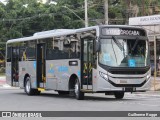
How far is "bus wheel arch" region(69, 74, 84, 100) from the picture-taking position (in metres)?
21.9

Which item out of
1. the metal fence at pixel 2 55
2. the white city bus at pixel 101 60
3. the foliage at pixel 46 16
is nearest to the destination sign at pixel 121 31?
the white city bus at pixel 101 60

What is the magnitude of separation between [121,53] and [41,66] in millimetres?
6693

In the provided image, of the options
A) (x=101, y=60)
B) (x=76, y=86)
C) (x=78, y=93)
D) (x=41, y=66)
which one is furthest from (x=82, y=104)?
(x=41, y=66)

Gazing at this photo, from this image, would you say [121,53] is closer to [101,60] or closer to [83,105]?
[101,60]

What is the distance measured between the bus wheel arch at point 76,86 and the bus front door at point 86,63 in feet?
1.21

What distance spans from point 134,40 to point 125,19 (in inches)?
1880

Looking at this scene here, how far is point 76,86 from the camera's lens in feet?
73.0

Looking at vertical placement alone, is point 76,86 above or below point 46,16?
below

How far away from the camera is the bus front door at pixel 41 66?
26.1 metres

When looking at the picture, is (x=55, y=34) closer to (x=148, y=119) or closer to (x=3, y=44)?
(x=148, y=119)

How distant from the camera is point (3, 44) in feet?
239

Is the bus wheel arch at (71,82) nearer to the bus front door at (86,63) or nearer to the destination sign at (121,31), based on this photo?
the bus front door at (86,63)

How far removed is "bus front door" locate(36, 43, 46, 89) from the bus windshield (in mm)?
5901

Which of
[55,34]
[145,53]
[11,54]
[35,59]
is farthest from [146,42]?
[11,54]
